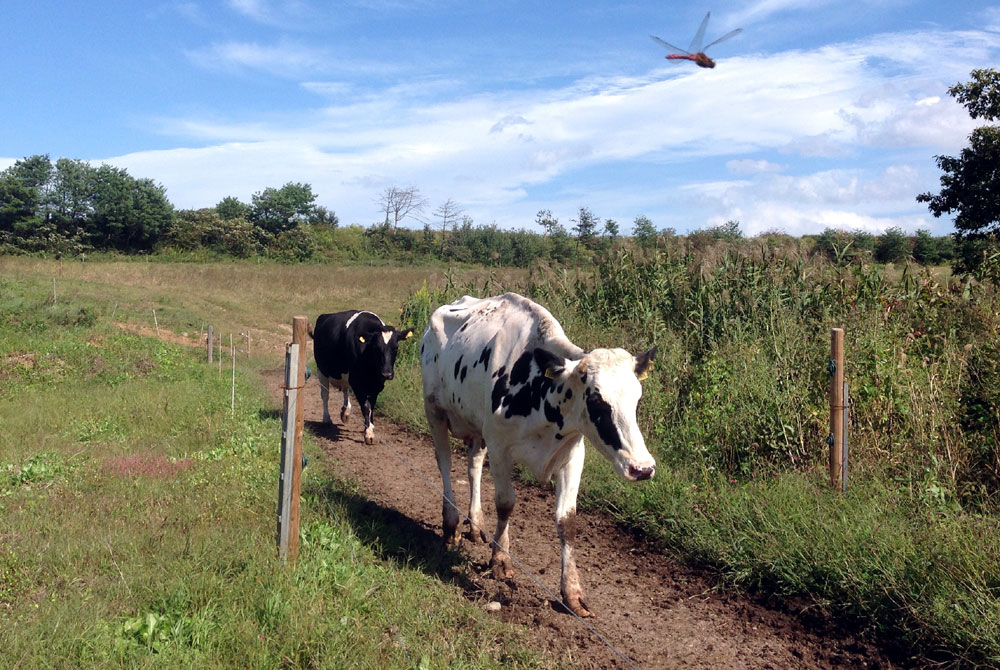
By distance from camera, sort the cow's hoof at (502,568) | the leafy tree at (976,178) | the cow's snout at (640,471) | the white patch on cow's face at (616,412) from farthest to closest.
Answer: the leafy tree at (976,178), the cow's hoof at (502,568), the white patch on cow's face at (616,412), the cow's snout at (640,471)

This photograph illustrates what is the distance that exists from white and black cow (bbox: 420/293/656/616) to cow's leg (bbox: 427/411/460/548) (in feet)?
0.03

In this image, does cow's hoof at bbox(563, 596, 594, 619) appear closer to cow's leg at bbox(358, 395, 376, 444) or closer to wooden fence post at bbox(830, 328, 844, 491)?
wooden fence post at bbox(830, 328, 844, 491)

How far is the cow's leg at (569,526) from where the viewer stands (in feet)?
15.8

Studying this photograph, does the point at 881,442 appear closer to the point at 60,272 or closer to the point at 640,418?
the point at 640,418

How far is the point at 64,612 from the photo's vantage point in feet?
13.6

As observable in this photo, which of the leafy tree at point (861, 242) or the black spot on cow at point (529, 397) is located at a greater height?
the leafy tree at point (861, 242)

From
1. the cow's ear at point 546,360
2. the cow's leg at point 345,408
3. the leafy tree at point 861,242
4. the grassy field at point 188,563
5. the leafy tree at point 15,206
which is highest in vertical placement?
the leafy tree at point 15,206

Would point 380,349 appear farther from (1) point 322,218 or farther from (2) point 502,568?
(1) point 322,218

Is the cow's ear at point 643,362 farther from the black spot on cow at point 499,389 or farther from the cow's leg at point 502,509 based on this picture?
the cow's leg at point 502,509

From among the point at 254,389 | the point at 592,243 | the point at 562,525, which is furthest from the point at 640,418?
the point at 592,243

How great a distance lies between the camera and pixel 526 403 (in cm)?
536

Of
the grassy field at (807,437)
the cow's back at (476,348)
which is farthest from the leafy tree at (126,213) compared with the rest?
the cow's back at (476,348)

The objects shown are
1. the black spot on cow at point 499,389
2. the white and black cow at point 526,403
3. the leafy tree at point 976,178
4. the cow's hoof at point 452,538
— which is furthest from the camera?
the leafy tree at point 976,178

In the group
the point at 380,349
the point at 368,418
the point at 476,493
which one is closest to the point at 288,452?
the point at 476,493
